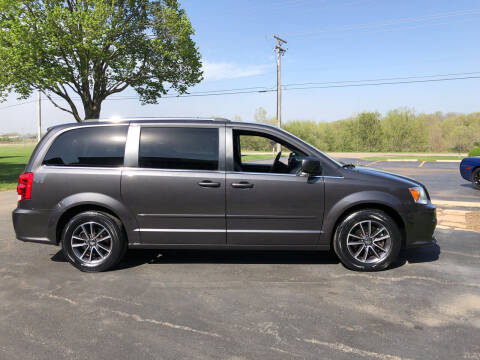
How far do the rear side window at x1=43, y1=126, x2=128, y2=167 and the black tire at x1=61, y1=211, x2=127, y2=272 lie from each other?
65 cm

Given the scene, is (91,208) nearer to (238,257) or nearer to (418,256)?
(238,257)

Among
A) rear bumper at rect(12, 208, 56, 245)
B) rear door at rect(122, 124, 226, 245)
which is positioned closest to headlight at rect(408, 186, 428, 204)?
rear door at rect(122, 124, 226, 245)

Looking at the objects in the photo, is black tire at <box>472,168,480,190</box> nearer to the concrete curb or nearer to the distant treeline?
the concrete curb

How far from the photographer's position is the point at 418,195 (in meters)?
4.47

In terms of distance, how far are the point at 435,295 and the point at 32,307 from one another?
13.2 ft

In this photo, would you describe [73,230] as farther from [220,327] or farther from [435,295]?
[435,295]

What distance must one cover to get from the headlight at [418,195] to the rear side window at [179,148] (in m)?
2.42

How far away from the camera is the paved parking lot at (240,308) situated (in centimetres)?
278

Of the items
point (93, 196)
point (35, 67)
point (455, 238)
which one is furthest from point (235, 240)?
point (35, 67)

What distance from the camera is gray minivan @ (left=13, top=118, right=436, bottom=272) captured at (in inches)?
172

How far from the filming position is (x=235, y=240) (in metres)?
4.44

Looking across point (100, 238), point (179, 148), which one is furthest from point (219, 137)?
point (100, 238)

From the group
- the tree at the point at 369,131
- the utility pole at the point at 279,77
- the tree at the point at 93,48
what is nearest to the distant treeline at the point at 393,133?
the tree at the point at 369,131

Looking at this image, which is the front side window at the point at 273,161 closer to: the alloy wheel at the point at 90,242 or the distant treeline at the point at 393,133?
the alloy wheel at the point at 90,242
